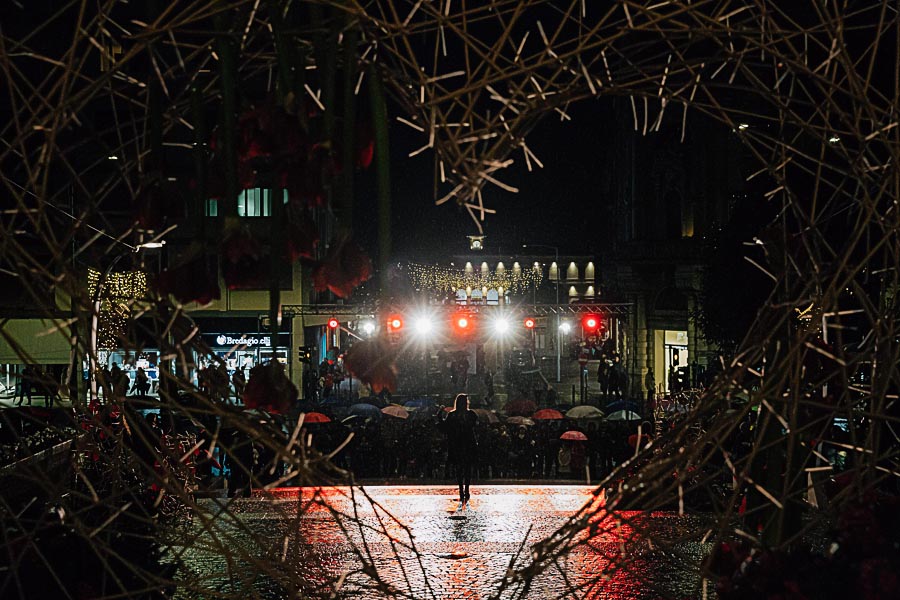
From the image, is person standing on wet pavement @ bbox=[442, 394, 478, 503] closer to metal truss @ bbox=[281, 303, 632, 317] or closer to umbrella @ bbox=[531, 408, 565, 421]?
metal truss @ bbox=[281, 303, 632, 317]

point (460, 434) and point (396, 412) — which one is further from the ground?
point (460, 434)

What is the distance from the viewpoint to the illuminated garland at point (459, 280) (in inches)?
2446

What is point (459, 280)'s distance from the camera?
225ft

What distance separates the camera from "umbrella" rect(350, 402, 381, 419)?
22934 millimetres

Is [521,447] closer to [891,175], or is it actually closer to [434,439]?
[434,439]

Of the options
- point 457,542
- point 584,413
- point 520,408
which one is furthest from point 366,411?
point 457,542

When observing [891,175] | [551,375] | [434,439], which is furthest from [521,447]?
[551,375]

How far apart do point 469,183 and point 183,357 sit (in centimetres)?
52

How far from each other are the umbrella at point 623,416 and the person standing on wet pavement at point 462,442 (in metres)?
9.22

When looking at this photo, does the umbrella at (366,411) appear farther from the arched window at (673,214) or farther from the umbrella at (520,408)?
the arched window at (673,214)

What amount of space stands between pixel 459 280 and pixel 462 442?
5555 cm

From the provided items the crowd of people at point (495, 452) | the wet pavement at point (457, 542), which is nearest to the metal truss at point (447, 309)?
the crowd of people at point (495, 452)

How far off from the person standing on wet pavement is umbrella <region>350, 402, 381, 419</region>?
9.70 metres

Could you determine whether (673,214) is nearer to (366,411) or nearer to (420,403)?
(420,403)
